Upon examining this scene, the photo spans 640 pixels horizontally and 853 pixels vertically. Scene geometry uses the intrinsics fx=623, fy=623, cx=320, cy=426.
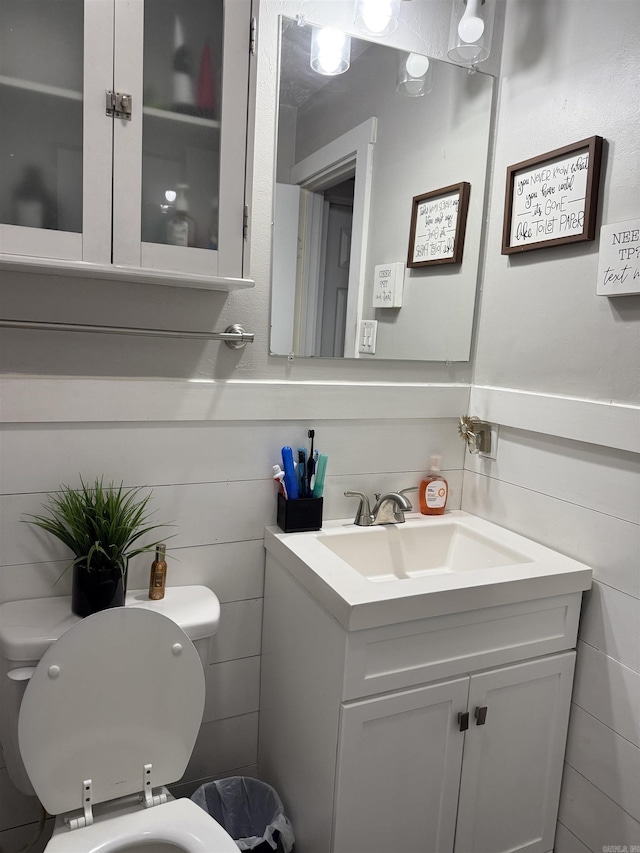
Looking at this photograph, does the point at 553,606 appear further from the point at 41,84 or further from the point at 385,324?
the point at 41,84

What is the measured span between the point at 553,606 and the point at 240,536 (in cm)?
74

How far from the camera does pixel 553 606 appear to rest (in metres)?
1.38

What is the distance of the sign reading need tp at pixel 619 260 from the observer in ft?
4.19

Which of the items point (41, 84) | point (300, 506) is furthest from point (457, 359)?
point (41, 84)

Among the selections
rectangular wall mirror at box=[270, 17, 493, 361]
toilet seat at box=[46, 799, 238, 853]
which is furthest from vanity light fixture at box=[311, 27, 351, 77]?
toilet seat at box=[46, 799, 238, 853]

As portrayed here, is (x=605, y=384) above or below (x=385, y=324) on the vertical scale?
below

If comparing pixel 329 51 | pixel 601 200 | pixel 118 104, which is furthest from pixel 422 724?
pixel 329 51

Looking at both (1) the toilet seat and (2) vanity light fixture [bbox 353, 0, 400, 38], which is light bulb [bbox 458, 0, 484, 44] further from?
(1) the toilet seat

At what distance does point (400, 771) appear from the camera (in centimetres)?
127

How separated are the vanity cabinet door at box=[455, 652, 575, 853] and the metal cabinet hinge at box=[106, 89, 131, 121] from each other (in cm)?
130

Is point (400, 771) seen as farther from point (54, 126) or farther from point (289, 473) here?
point (54, 126)

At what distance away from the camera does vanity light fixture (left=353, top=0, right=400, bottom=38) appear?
4.83 feet

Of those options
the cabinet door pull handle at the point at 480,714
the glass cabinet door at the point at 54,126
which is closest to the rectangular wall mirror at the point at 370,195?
the glass cabinet door at the point at 54,126

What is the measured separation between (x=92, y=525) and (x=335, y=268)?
0.84 m
